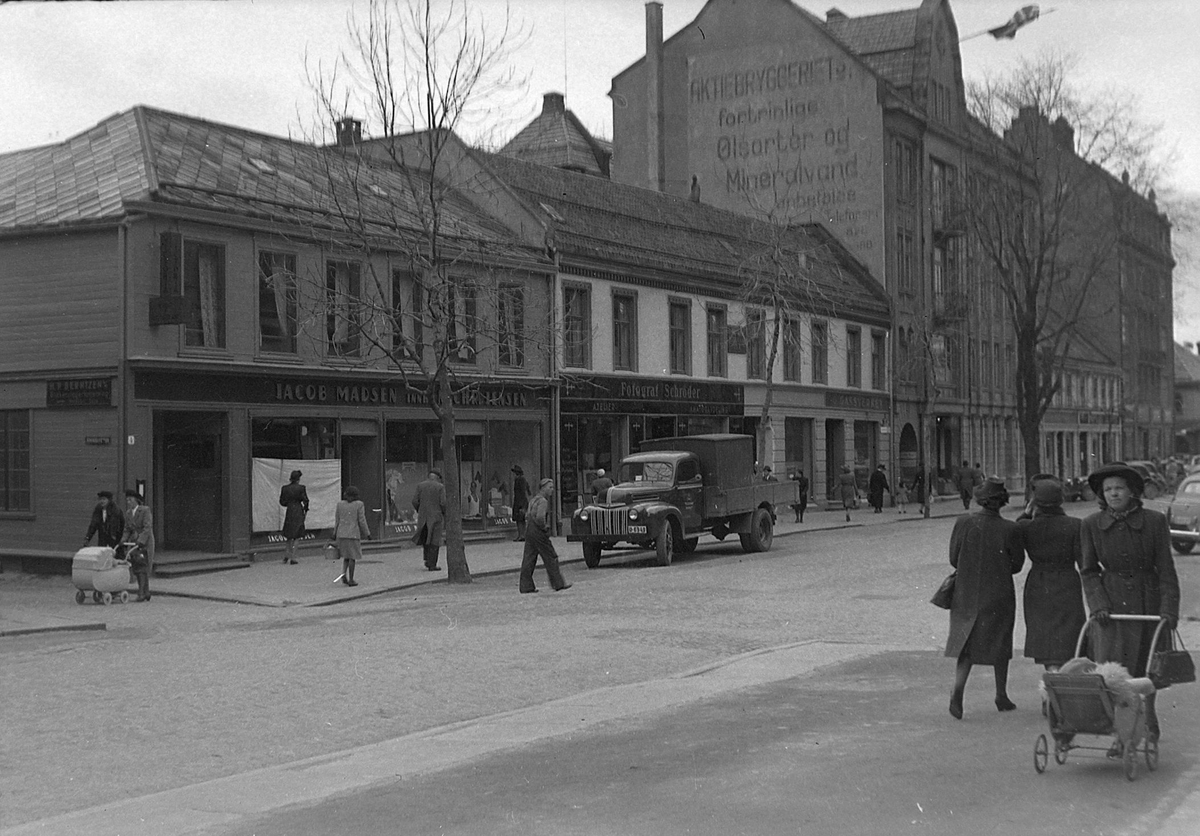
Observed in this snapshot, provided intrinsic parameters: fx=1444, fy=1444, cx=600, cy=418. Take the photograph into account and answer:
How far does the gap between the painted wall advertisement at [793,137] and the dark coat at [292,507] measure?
90.8ft

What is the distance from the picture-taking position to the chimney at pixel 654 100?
53500mm

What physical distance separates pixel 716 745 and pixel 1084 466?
241 ft

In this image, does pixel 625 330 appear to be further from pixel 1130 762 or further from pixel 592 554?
pixel 1130 762

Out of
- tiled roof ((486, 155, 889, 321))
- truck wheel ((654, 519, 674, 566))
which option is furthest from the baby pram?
tiled roof ((486, 155, 889, 321))

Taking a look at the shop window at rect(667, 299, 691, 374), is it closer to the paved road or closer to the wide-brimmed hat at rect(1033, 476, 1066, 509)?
the paved road

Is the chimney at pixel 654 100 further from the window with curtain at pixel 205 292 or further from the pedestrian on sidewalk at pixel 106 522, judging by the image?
the pedestrian on sidewalk at pixel 106 522

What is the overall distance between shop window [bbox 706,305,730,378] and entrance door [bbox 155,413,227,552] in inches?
720

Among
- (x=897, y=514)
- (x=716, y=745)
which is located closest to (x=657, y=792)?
(x=716, y=745)

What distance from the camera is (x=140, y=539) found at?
22.1 m

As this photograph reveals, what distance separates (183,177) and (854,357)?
28641mm

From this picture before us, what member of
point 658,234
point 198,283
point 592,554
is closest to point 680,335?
point 658,234

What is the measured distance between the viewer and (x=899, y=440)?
2138 inches

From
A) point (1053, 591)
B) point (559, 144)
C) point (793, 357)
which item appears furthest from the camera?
point (559, 144)

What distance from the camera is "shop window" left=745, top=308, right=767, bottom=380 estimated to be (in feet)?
141
